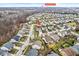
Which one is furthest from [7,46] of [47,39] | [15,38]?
[47,39]

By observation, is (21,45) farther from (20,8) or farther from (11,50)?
(20,8)

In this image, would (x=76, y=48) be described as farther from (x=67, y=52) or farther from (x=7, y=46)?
(x=7, y=46)

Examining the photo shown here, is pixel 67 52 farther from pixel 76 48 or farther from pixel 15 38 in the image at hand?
pixel 15 38

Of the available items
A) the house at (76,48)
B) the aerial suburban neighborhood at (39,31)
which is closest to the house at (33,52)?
the aerial suburban neighborhood at (39,31)

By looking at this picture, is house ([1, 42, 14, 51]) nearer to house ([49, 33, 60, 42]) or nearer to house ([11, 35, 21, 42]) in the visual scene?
house ([11, 35, 21, 42])

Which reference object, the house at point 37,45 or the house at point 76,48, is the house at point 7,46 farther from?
the house at point 76,48

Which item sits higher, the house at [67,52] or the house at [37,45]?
the house at [37,45]

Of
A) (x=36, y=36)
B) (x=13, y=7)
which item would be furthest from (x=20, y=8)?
(x=36, y=36)

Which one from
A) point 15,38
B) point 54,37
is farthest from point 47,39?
point 15,38

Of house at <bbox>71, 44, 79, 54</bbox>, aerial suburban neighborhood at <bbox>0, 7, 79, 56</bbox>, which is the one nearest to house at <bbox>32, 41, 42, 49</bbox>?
aerial suburban neighborhood at <bbox>0, 7, 79, 56</bbox>
